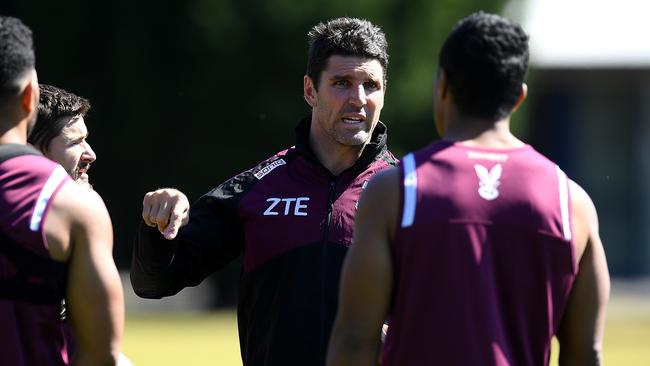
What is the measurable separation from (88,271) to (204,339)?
16621 mm

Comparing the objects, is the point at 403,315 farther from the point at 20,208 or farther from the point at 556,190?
the point at 20,208

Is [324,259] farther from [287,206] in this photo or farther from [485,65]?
[485,65]

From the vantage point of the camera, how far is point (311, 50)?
5.93 meters

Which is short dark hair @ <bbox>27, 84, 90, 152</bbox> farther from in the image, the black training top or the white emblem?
the white emblem

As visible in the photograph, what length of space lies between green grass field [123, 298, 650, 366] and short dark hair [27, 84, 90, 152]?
430 inches

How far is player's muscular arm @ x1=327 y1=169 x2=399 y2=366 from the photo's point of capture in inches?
159

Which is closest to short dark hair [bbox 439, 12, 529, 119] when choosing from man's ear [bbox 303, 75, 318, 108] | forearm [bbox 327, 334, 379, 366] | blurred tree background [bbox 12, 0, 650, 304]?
forearm [bbox 327, 334, 379, 366]

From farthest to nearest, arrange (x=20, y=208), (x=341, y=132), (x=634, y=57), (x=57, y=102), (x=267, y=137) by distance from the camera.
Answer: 1. (x=634, y=57)
2. (x=267, y=137)
3. (x=341, y=132)
4. (x=57, y=102)
5. (x=20, y=208)

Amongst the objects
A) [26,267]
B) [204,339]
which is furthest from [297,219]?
[204,339]

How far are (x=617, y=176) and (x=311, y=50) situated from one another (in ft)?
115

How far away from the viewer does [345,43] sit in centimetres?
578

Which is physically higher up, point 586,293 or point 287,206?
point 586,293

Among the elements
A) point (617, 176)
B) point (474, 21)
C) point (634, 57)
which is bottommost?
point (617, 176)

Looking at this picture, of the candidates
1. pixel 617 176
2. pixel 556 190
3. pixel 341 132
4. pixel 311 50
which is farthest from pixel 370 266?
pixel 617 176
